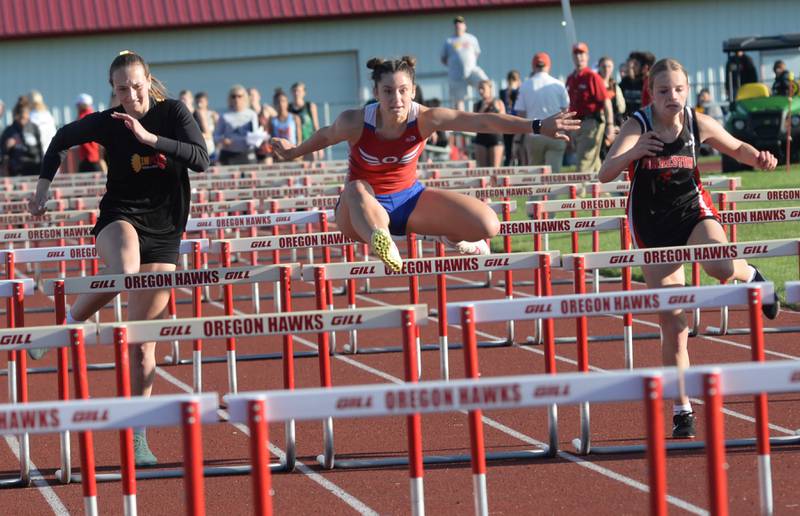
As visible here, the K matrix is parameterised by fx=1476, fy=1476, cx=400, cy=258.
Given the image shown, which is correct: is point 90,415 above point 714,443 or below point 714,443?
above

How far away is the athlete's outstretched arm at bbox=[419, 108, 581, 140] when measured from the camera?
290 inches

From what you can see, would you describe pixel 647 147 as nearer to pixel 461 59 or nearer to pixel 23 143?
pixel 23 143

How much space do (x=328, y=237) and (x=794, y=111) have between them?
661 inches

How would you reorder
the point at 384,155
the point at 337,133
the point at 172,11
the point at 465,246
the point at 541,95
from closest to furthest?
the point at 337,133, the point at 384,155, the point at 465,246, the point at 541,95, the point at 172,11

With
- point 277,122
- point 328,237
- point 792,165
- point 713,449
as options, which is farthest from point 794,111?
point 713,449

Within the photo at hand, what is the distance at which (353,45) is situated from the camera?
37.1 meters

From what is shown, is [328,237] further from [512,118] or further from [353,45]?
[353,45]

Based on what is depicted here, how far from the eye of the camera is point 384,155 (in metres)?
8.26

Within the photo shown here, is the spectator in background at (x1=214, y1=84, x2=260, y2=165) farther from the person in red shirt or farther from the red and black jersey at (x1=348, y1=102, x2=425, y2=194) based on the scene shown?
the red and black jersey at (x1=348, y1=102, x2=425, y2=194)

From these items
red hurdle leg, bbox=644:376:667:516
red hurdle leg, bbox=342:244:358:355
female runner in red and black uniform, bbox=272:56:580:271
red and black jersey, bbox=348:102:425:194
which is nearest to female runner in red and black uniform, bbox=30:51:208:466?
female runner in red and black uniform, bbox=272:56:580:271

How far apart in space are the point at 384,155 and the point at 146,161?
141 centimetres

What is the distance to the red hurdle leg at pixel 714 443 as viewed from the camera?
4.06 meters

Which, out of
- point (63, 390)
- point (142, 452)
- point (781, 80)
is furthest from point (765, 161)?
point (781, 80)

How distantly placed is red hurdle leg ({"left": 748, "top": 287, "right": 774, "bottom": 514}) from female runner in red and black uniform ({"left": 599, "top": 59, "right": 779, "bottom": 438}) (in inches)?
53.3
